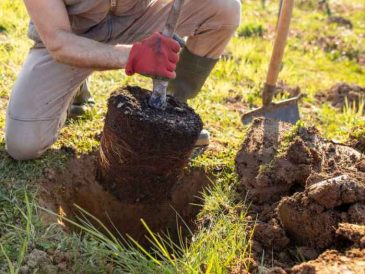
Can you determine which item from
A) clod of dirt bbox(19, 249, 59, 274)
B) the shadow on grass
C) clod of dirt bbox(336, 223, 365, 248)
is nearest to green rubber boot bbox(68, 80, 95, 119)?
the shadow on grass

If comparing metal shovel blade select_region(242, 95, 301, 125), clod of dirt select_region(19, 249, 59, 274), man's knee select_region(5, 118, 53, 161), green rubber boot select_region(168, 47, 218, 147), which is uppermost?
green rubber boot select_region(168, 47, 218, 147)

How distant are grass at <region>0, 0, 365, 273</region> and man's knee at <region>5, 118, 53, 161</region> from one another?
0.05 meters

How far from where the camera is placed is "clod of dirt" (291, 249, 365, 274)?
72.0 inches

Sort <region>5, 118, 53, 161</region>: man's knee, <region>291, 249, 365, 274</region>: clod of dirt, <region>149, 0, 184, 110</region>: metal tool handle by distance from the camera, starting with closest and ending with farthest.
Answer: <region>291, 249, 365, 274</region>: clod of dirt, <region>149, 0, 184, 110</region>: metal tool handle, <region>5, 118, 53, 161</region>: man's knee

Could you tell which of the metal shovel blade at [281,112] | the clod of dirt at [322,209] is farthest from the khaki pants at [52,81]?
the clod of dirt at [322,209]

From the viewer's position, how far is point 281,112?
378cm

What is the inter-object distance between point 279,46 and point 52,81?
5.03 feet

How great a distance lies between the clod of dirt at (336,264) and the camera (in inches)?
72.0

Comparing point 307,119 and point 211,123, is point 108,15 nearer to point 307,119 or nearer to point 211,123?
point 211,123

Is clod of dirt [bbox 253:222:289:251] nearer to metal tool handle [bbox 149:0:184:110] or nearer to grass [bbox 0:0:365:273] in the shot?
grass [bbox 0:0:365:273]

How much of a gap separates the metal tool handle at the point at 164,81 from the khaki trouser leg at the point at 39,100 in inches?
25.8

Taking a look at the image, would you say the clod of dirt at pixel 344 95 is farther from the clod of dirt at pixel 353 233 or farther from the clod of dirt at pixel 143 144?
the clod of dirt at pixel 353 233

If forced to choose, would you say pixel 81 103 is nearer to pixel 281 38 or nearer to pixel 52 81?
pixel 52 81

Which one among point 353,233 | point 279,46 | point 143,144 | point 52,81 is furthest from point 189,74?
point 353,233
